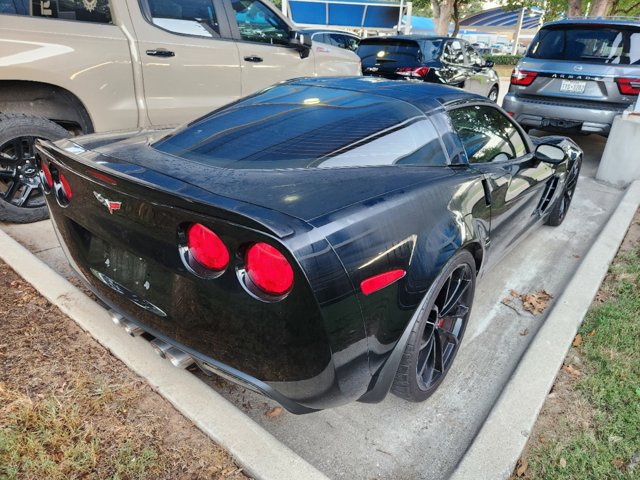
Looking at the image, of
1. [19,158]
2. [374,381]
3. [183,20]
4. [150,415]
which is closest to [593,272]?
[374,381]

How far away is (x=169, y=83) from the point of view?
13.9ft

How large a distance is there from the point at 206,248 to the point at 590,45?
6574mm

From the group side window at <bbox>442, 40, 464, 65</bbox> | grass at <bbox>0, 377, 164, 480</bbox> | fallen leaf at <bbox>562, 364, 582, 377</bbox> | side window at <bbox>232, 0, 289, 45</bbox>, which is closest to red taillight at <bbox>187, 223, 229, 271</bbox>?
grass at <bbox>0, 377, 164, 480</bbox>

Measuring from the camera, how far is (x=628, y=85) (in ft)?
19.3

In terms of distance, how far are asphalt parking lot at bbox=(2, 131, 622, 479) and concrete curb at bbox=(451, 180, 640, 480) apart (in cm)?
15

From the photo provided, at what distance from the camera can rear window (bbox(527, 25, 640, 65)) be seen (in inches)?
Result: 234

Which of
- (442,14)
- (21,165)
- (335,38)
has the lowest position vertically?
(21,165)

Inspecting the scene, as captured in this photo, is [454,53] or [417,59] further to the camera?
[454,53]

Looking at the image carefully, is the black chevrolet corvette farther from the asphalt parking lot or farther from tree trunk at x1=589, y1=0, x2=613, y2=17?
tree trunk at x1=589, y1=0, x2=613, y2=17

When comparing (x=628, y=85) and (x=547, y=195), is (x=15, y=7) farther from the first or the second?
(x=628, y=85)

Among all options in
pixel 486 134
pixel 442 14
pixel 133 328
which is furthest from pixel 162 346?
pixel 442 14

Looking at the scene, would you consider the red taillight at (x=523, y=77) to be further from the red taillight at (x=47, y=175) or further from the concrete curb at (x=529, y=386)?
the red taillight at (x=47, y=175)

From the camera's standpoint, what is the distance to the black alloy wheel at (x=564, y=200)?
429 cm

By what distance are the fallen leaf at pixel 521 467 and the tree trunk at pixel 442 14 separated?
24.0 metres
